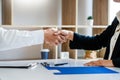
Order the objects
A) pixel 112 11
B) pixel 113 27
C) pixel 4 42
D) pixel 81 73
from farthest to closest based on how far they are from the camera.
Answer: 1. pixel 112 11
2. pixel 113 27
3. pixel 4 42
4. pixel 81 73

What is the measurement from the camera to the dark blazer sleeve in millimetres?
2055

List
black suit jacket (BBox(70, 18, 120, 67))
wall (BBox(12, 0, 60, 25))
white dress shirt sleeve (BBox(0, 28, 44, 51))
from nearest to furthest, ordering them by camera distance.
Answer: white dress shirt sleeve (BBox(0, 28, 44, 51)) → black suit jacket (BBox(70, 18, 120, 67)) → wall (BBox(12, 0, 60, 25))

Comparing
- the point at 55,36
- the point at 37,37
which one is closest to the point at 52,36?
the point at 55,36

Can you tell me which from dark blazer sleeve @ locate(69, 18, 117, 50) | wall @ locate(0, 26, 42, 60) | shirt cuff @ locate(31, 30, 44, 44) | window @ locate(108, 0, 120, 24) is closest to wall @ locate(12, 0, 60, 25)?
wall @ locate(0, 26, 42, 60)

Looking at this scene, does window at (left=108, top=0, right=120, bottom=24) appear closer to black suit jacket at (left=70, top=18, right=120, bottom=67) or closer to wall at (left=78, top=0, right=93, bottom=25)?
wall at (left=78, top=0, right=93, bottom=25)

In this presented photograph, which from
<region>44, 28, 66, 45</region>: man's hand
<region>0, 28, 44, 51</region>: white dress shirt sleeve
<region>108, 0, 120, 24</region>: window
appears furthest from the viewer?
<region>108, 0, 120, 24</region>: window

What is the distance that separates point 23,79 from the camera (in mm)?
1081

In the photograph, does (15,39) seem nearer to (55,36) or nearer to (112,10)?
(55,36)

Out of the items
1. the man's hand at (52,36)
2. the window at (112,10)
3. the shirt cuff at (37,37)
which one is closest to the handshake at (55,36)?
the man's hand at (52,36)

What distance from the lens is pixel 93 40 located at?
2.13 m

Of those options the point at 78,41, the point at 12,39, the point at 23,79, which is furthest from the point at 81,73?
the point at 78,41

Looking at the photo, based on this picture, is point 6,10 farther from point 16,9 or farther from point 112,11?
point 112,11

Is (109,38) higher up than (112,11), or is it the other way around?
(112,11)

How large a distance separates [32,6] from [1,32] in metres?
1.56
